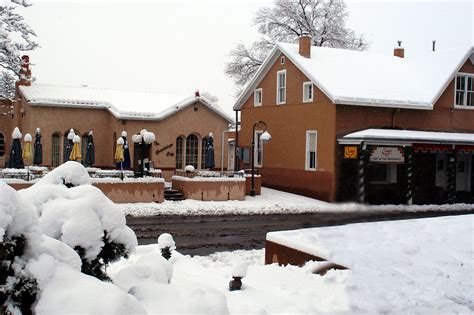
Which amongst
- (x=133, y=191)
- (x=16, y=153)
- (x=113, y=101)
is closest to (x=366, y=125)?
(x=133, y=191)

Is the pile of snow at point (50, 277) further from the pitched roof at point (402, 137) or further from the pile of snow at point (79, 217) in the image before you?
the pitched roof at point (402, 137)

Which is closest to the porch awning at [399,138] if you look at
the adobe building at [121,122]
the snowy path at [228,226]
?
the snowy path at [228,226]

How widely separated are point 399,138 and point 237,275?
1617cm

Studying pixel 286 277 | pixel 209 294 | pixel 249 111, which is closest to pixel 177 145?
pixel 249 111

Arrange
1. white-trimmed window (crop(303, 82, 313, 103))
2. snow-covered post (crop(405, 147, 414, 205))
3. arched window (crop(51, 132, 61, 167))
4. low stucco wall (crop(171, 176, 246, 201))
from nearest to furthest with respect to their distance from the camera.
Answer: low stucco wall (crop(171, 176, 246, 201))
snow-covered post (crop(405, 147, 414, 205))
white-trimmed window (crop(303, 82, 313, 103))
arched window (crop(51, 132, 61, 167))

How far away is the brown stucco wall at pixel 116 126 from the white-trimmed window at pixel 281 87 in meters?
3.37

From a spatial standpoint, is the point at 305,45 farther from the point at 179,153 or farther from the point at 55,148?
the point at 55,148

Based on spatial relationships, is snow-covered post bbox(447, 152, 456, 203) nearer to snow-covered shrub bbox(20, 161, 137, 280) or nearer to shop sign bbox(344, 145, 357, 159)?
shop sign bbox(344, 145, 357, 159)

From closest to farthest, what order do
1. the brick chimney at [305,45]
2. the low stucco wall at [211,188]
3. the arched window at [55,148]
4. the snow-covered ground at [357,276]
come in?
1. the snow-covered ground at [357,276]
2. the low stucco wall at [211,188]
3. the brick chimney at [305,45]
4. the arched window at [55,148]

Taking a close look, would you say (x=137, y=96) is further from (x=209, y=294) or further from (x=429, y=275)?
(x=209, y=294)

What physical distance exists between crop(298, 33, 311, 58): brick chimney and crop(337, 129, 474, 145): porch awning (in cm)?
551

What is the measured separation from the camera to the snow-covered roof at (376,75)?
915 inches

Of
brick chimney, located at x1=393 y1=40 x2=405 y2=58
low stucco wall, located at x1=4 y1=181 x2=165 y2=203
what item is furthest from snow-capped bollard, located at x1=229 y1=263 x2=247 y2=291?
brick chimney, located at x1=393 y1=40 x2=405 y2=58

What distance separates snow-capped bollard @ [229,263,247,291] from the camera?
7.33 metres
